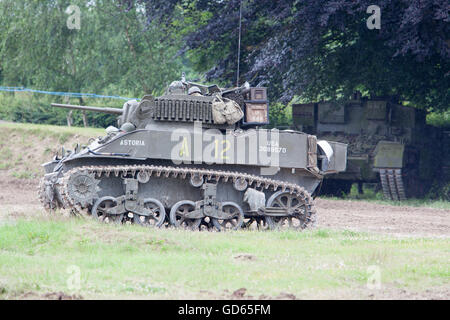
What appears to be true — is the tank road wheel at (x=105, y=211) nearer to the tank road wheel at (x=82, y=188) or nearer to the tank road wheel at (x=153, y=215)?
the tank road wheel at (x=82, y=188)

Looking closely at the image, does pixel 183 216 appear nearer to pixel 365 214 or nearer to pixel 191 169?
pixel 191 169

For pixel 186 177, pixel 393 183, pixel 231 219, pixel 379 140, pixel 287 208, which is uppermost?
pixel 379 140

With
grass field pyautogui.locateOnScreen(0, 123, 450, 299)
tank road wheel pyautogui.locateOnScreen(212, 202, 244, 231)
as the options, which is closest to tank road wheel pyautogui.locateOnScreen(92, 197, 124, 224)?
grass field pyautogui.locateOnScreen(0, 123, 450, 299)

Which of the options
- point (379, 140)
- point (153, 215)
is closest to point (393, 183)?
point (379, 140)

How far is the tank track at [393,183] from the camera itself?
2372cm

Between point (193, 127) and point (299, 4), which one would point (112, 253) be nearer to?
point (193, 127)

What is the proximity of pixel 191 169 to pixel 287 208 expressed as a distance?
2090 mm

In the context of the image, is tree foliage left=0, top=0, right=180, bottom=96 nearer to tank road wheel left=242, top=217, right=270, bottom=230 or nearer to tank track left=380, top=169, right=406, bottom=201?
tank track left=380, top=169, right=406, bottom=201

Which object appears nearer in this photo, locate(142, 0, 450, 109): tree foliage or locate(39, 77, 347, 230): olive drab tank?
locate(39, 77, 347, 230): olive drab tank

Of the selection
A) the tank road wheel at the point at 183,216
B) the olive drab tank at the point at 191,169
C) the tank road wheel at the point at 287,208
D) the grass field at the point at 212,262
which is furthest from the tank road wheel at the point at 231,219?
the grass field at the point at 212,262

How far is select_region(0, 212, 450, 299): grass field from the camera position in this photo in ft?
29.7

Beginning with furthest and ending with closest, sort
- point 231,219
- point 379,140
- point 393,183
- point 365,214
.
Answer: point 379,140, point 393,183, point 365,214, point 231,219

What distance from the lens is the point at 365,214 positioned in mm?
19078

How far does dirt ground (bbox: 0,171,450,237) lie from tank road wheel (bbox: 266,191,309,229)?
109 cm
